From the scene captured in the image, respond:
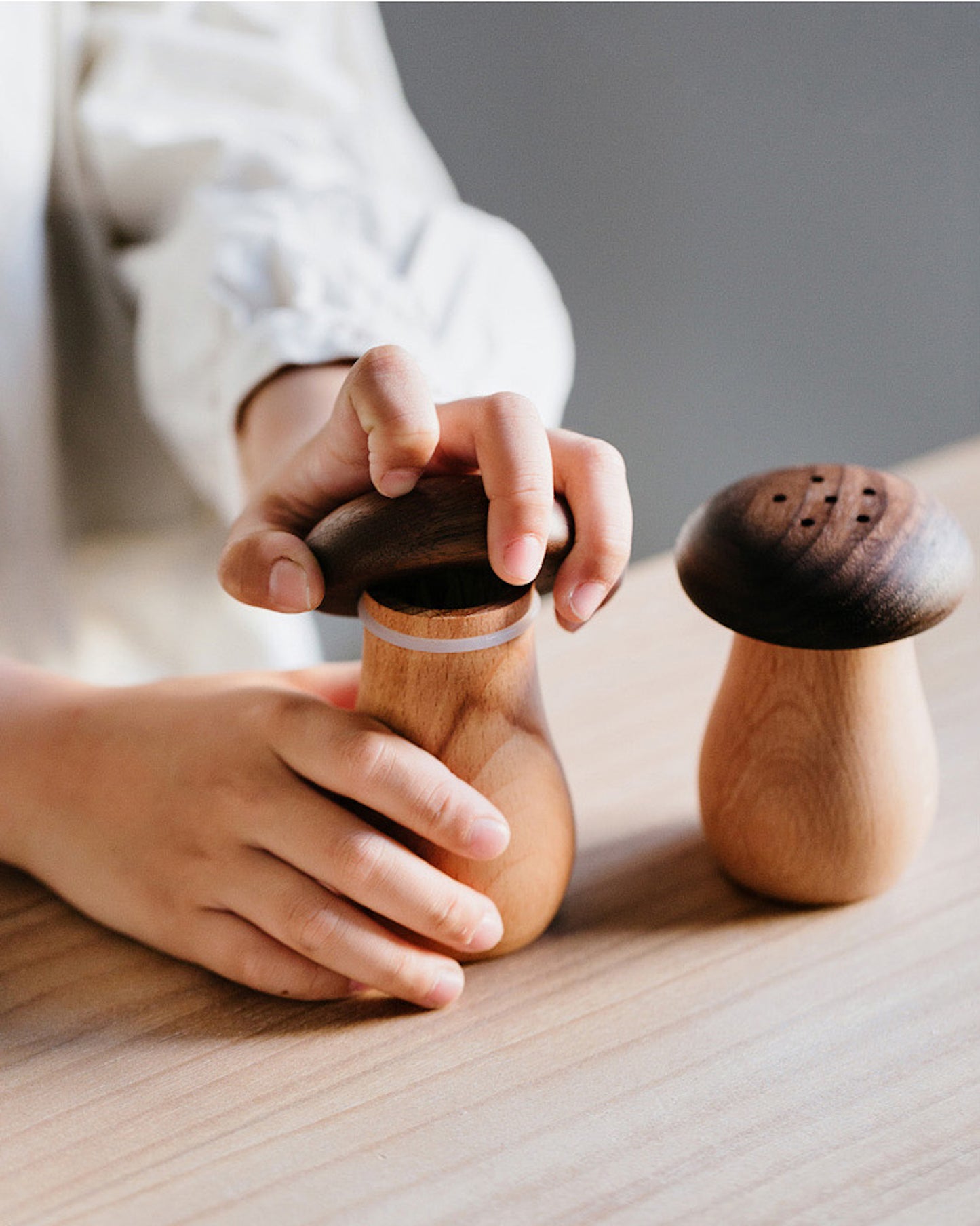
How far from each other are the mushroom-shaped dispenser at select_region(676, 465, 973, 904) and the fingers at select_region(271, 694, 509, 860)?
0.09 meters

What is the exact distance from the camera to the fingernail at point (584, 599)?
31 centimetres

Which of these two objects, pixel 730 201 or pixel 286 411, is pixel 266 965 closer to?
pixel 286 411

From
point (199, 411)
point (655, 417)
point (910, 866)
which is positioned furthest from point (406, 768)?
point (655, 417)

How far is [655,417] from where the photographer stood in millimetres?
1340

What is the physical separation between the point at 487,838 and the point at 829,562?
117 mm

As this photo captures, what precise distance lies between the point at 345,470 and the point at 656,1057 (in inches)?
7.6

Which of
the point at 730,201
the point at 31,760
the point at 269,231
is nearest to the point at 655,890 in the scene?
the point at 31,760

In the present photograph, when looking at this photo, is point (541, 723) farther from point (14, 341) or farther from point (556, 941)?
point (14, 341)

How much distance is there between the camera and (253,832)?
0.34m

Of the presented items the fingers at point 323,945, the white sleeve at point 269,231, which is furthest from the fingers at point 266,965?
the white sleeve at point 269,231

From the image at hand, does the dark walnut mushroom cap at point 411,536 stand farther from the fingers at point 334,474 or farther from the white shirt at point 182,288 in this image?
the white shirt at point 182,288

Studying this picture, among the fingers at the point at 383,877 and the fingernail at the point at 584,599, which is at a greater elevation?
the fingernail at the point at 584,599

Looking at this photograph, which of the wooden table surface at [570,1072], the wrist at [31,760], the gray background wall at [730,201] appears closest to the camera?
the wooden table surface at [570,1072]

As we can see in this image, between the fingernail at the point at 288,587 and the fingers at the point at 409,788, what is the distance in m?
0.04
